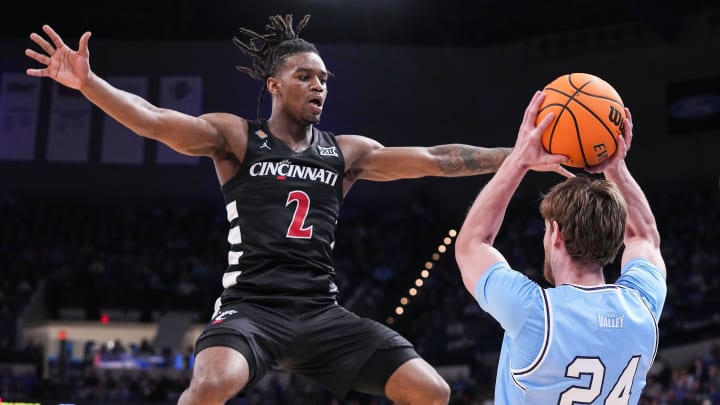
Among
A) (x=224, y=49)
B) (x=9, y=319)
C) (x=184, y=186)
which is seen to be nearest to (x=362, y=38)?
(x=224, y=49)

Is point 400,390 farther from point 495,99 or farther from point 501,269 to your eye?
point 495,99

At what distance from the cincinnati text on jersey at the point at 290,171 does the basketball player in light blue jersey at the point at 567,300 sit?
221 centimetres

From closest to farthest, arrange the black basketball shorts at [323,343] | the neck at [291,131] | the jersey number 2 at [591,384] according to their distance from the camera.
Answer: the jersey number 2 at [591,384] → the black basketball shorts at [323,343] → the neck at [291,131]

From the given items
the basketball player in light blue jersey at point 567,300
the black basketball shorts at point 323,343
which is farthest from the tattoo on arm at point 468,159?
the basketball player in light blue jersey at point 567,300

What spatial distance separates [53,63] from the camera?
4312 millimetres

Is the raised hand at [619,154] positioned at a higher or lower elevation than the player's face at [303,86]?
lower

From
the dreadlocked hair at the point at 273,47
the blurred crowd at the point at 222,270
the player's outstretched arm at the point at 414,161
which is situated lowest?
the blurred crowd at the point at 222,270

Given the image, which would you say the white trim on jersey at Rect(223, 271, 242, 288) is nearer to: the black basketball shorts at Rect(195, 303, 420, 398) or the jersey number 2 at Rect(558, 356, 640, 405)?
the black basketball shorts at Rect(195, 303, 420, 398)

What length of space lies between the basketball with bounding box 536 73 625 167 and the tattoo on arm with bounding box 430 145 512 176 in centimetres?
146

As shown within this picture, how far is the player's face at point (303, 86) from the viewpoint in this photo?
17.0ft

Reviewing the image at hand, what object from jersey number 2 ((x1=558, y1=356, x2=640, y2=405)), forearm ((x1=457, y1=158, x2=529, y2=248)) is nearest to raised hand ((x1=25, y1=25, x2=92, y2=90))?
forearm ((x1=457, y1=158, x2=529, y2=248))

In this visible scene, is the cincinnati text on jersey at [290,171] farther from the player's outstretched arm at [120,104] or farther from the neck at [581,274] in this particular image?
the neck at [581,274]

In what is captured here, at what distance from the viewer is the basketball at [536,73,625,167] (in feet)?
12.0

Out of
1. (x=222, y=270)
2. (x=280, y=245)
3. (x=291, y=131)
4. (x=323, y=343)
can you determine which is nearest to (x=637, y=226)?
(x=323, y=343)
